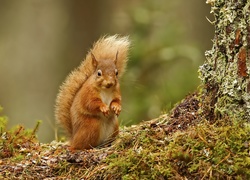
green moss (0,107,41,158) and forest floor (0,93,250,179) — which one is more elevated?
green moss (0,107,41,158)

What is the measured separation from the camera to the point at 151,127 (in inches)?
217

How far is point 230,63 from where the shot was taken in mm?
4895

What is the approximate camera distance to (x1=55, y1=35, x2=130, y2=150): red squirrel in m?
5.89

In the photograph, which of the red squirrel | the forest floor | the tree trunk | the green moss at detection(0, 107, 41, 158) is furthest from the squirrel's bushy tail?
the tree trunk

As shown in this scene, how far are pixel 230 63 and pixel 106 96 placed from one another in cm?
146

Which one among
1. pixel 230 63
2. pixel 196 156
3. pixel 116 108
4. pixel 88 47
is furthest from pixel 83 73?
pixel 88 47

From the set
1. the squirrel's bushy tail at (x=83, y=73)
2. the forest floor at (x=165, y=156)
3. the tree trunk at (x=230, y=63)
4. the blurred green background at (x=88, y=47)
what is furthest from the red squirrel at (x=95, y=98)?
the blurred green background at (x=88, y=47)

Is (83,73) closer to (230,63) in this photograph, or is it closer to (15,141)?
(15,141)

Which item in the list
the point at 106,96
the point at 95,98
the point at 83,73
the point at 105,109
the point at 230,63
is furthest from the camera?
the point at 83,73

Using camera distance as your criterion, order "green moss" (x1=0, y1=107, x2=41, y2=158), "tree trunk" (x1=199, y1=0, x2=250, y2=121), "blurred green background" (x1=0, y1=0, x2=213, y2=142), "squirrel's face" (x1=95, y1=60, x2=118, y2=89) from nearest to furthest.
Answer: "tree trunk" (x1=199, y1=0, x2=250, y2=121) → "green moss" (x1=0, y1=107, x2=41, y2=158) → "squirrel's face" (x1=95, y1=60, x2=118, y2=89) → "blurred green background" (x1=0, y1=0, x2=213, y2=142)

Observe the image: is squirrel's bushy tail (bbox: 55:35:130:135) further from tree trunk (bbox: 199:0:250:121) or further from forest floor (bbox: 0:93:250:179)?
tree trunk (bbox: 199:0:250:121)

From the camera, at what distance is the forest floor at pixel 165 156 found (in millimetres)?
4594

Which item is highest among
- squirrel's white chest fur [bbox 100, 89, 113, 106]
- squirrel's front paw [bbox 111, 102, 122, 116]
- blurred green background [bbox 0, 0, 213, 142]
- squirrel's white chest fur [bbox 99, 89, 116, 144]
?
blurred green background [bbox 0, 0, 213, 142]

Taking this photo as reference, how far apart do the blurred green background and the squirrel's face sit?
7.38 feet
